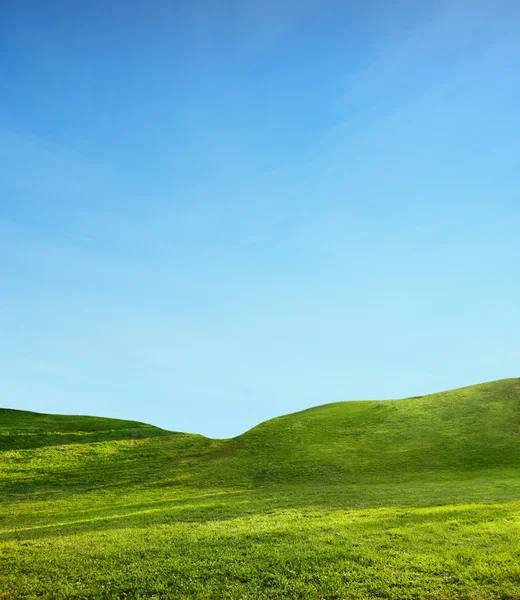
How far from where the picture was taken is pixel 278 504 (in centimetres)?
3266

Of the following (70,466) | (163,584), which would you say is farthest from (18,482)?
(163,584)

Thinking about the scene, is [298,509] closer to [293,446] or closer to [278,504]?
[278,504]

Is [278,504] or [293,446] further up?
[293,446]

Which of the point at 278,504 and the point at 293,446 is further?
the point at 293,446

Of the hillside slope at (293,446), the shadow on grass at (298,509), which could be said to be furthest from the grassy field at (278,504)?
the hillside slope at (293,446)

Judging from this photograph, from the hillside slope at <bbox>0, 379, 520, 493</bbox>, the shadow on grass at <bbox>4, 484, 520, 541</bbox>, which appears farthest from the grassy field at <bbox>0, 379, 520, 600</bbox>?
the hillside slope at <bbox>0, 379, 520, 493</bbox>

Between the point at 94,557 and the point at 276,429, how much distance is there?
48072 mm

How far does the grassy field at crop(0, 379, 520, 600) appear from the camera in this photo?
58.7ft

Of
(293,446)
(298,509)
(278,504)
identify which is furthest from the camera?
(293,446)

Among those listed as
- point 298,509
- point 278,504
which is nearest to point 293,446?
point 278,504

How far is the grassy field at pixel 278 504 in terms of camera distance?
17.9 meters

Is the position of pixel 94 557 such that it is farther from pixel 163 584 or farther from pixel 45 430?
pixel 45 430

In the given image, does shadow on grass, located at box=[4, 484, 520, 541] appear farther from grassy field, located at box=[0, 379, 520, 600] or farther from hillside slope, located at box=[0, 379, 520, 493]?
hillside slope, located at box=[0, 379, 520, 493]

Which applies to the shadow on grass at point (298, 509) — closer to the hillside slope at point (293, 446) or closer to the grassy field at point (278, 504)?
the grassy field at point (278, 504)
